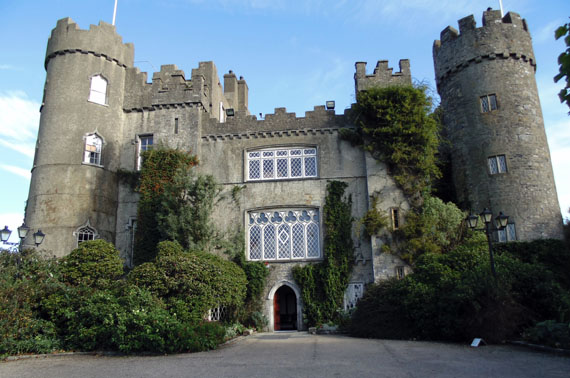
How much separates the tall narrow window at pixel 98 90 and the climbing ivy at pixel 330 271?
12.5 m

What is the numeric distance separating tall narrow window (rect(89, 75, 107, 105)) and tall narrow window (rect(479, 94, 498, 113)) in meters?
18.6

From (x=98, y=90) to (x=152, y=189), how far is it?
20.6ft

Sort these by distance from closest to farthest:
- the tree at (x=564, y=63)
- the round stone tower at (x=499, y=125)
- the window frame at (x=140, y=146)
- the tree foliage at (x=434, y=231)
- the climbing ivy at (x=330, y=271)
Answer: the tree at (x=564, y=63), the tree foliage at (x=434, y=231), the round stone tower at (x=499, y=125), the climbing ivy at (x=330, y=271), the window frame at (x=140, y=146)

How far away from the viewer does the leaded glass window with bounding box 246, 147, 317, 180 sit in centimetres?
2156

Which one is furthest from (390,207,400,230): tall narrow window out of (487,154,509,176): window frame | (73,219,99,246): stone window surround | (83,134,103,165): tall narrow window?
(83,134,103,165): tall narrow window

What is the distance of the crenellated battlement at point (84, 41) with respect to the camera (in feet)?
73.9

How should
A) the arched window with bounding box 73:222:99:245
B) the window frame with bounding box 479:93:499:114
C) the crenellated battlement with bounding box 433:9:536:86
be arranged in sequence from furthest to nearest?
the crenellated battlement with bounding box 433:9:536:86 → the window frame with bounding box 479:93:499:114 → the arched window with bounding box 73:222:99:245

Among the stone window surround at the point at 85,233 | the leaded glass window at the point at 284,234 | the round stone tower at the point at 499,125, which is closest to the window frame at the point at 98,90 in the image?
the stone window surround at the point at 85,233

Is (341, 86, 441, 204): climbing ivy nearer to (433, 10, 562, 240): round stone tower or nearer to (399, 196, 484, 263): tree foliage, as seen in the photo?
(399, 196, 484, 263): tree foliage

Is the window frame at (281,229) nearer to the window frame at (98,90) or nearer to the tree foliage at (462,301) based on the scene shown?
the tree foliage at (462,301)

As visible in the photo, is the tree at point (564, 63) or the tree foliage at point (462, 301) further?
the tree foliage at point (462, 301)

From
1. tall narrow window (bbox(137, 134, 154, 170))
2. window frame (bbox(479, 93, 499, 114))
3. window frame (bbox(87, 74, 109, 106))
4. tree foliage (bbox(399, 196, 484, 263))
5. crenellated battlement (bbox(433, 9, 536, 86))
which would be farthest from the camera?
tall narrow window (bbox(137, 134, 154, 170))

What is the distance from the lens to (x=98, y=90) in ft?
74.2

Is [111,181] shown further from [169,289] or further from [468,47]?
[468,47]
